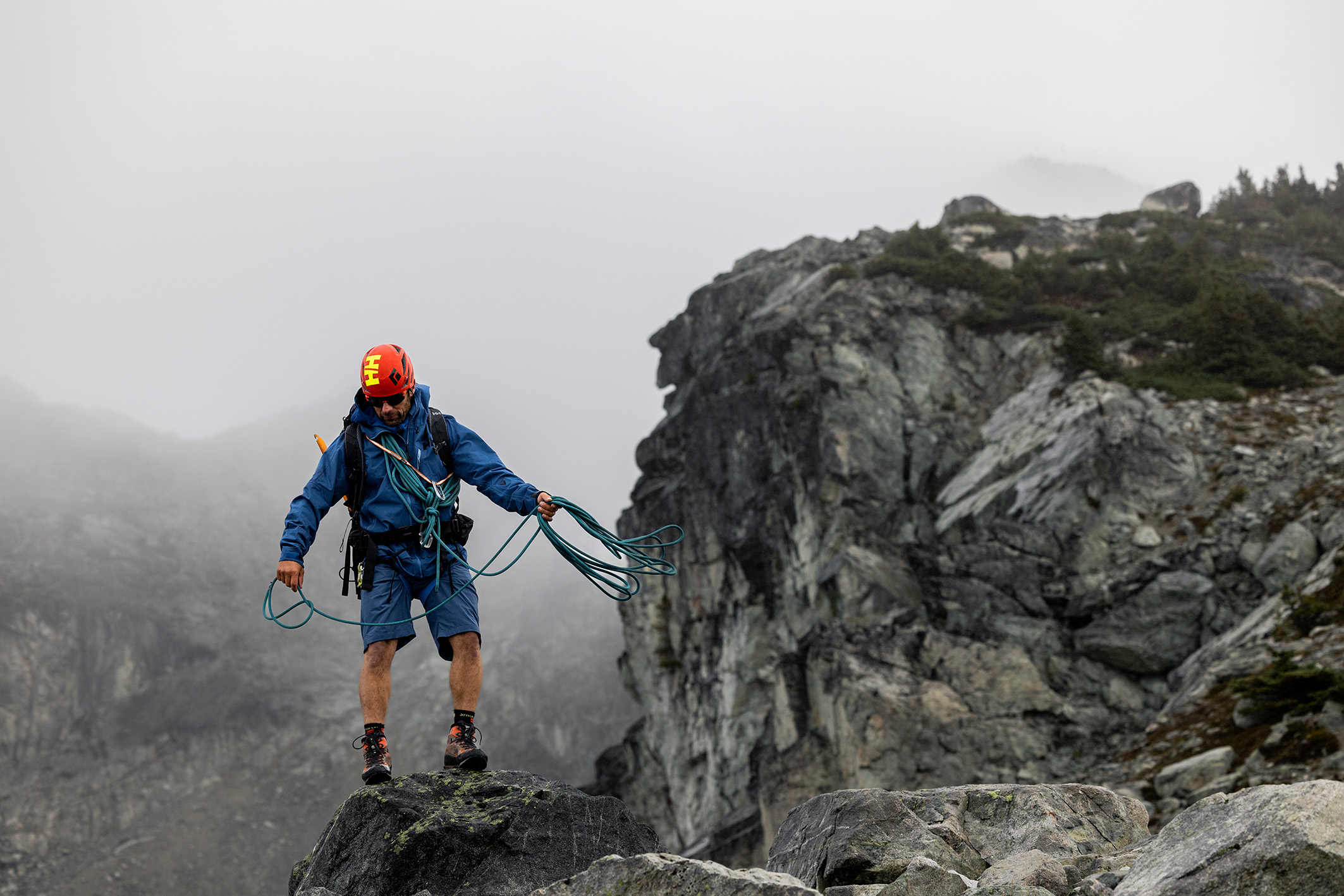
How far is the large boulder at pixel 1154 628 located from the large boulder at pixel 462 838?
15668mm

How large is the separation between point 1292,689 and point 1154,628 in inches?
280

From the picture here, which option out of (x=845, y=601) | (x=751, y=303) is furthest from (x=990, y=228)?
(x=845, y=601)

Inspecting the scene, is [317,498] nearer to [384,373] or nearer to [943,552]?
[384,373]

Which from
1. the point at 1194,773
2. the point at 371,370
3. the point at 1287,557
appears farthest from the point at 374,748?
the point at 1287,557

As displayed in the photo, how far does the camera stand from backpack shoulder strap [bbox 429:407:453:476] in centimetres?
690

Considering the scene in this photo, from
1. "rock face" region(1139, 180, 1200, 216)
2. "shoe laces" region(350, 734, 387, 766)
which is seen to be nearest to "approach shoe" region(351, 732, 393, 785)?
"shoe laces" region(350, 734, 387, 766)

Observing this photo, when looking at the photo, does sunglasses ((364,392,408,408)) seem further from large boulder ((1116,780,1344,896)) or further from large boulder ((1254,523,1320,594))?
large boulder ((1254,523,1320,594))

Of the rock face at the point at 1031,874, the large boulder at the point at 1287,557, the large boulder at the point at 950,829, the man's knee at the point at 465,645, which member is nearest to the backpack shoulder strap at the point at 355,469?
the man's knee at the point at 465,645

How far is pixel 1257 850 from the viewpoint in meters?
3.48

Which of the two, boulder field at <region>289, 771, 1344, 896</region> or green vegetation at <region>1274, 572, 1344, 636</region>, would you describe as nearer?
boulder field at <region>289, 771, 1344, 896</region>

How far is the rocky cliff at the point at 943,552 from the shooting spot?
1834 cm

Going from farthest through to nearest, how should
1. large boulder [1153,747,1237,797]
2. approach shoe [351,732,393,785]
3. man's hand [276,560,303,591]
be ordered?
1. large boulder [1153,747,1237,797]
2. approach shoe [351,732,393,785]
3. man's hand [276,560,303,591]

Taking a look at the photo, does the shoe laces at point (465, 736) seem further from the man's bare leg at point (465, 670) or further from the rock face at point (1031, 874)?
the rock face at point (1031, 874)

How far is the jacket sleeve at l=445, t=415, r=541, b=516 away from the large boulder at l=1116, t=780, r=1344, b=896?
Result: 4360 millimetres
